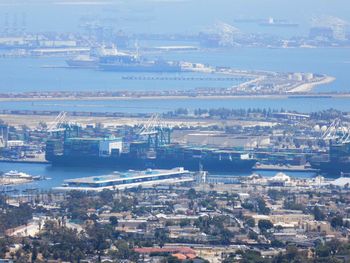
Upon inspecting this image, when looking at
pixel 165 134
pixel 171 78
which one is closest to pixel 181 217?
pixel 165 134

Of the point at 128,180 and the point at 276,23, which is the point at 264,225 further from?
the point at 276,23

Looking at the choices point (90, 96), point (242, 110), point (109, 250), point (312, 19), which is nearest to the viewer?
point (109, 250)

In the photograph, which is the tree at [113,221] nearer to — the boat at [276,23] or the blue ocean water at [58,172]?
the blue ocean water at [58,172]

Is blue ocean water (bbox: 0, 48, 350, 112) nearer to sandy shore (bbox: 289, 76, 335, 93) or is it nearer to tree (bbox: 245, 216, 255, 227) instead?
sandy shore (bbox: 289, 76, 335, 93)

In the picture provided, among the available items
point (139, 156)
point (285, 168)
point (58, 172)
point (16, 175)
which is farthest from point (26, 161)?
point (285, 168)

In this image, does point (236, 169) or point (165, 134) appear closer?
point (236, 169)

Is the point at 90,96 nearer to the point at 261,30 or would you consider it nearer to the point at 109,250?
the point at 109,250

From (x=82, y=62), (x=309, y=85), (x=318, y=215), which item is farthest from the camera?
(x=82, y=62)

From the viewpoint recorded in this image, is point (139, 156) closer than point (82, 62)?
Yes
